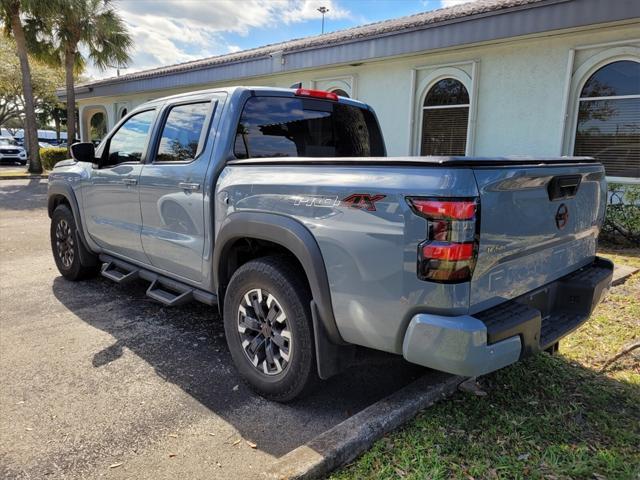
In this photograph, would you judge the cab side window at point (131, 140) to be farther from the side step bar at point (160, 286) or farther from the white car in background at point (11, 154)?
the white car in background at point (11, 154)

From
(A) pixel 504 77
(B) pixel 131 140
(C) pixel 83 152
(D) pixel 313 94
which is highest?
(A) pixel 504 77

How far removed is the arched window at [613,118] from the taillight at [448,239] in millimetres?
7324

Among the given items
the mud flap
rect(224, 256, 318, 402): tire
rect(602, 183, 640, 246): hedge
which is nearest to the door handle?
rect(224, 256, 318, 402): tire

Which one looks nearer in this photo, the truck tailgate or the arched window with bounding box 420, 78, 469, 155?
the truck tailgate

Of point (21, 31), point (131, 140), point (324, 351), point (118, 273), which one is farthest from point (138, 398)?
point (21, 31)

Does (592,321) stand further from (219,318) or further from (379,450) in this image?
(219,318)

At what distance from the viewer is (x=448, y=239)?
2.12m

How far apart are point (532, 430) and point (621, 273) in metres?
3.74

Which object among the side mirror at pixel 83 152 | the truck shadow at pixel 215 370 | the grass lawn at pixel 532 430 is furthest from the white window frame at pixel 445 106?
the side mirror at pixel 83 152

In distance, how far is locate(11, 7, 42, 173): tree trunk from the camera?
17.6 metres

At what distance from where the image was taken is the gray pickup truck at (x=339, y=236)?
2178mm

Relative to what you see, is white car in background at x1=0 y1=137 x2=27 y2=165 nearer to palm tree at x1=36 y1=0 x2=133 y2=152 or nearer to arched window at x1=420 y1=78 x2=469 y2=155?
palm tree at x1=36 y1=0 x2=133 y2=152

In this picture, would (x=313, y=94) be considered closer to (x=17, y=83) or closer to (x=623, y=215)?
(x=623, y=215)

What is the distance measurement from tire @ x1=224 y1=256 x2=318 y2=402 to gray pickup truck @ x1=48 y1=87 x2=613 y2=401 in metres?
0.01
